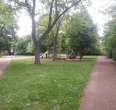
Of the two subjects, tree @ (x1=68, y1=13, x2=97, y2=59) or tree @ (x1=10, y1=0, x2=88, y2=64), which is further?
tree @ (x1=68, y1=13, x2=97, y2=59)

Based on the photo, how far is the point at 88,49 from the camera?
3900 centimetres

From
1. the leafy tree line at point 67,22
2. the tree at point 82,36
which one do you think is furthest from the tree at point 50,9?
the tree at point 82,36

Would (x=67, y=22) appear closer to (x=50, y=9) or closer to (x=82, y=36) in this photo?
(x=82, y=36)

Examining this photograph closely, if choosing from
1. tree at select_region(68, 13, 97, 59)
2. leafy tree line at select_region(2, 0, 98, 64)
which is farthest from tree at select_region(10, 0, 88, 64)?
tree at select_region(68, 13, 97, 59)

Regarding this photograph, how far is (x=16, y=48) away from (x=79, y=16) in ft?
129

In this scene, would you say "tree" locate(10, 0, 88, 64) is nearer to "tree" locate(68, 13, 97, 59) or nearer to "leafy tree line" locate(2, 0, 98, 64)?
"leafy tree line" locate(2, 0, 98, 64)

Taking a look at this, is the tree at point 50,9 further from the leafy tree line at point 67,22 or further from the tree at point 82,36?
the tree at point 82,36

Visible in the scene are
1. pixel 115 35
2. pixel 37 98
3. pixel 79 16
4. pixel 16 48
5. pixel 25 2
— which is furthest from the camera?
pixel 16 48

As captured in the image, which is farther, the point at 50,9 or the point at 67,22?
the point at 67,22

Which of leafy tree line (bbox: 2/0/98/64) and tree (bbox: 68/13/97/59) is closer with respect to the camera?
leafy tree line (bbox: 2/0/98/64)

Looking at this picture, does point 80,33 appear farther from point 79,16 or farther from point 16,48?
point 16,48

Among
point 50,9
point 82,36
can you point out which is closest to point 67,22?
point 82,36

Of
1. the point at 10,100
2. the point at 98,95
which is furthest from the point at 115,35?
the point at 10,100

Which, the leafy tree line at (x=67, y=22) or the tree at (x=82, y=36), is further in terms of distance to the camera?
the tree at (x=82, y=36)
